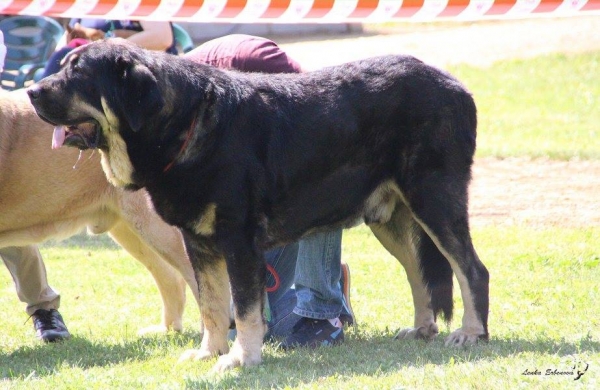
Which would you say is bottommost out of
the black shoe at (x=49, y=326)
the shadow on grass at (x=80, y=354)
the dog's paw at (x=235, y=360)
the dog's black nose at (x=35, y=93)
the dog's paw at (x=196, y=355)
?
the black shoe at (x=49, y=326)

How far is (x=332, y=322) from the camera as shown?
5.04 m

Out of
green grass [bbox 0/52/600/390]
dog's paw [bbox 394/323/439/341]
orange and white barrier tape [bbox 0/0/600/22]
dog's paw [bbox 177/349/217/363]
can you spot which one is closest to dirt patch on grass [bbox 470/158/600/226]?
green grass [bbox 0/52/600/390]

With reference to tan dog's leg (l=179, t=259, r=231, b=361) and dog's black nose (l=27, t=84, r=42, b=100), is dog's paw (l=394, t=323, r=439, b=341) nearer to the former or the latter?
tan dog's leg (l=179, t=259, r=231, b=361)

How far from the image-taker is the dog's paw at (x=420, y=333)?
4930 mm

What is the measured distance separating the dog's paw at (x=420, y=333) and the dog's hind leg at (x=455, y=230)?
0.28 m

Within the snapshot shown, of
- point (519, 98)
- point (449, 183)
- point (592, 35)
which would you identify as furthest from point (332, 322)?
point (592, 35)

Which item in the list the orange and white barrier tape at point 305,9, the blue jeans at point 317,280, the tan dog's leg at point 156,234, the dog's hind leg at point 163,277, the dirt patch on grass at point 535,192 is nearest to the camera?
the blue jeans at point 317,280

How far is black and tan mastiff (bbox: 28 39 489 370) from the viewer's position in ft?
13.6

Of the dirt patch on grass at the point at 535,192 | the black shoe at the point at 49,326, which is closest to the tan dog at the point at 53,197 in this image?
the black shoe at the point at 49,326

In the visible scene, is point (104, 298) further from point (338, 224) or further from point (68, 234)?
point (338, 224)
